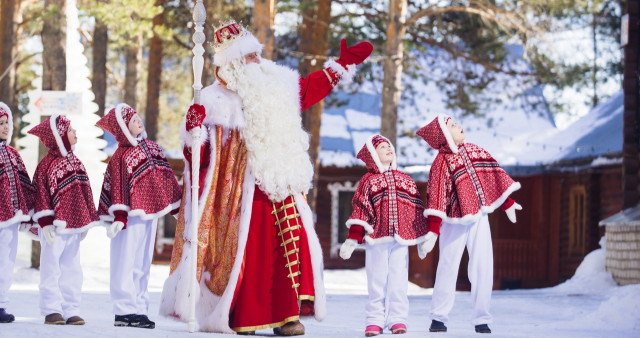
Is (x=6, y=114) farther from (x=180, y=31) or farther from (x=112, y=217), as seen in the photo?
(x=180, y=31)

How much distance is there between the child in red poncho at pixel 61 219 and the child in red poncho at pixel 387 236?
2005 mm

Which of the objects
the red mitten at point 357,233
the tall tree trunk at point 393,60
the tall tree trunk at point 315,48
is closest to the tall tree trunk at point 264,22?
the tall tree trunk at point 393,60

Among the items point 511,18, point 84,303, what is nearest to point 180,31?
point 511,18

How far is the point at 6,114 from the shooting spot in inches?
310

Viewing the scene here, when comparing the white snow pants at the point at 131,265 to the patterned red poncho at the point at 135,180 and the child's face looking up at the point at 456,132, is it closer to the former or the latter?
the patterned red poncho at the point at 135,180

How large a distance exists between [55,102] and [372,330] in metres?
7.39

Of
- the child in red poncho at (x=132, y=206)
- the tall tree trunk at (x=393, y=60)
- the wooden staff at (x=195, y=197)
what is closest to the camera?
the wooden staff at (x=195, y=197)

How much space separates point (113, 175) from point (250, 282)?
1.34m

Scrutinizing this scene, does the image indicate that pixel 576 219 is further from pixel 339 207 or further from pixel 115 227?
pixel 115 227

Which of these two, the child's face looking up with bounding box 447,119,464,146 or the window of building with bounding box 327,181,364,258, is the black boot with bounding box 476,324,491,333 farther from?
the window of building with bounding box 327,181,364,258

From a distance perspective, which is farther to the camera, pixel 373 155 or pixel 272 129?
pixel 373 155

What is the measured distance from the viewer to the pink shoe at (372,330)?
24.8 ft

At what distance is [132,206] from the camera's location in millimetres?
7422

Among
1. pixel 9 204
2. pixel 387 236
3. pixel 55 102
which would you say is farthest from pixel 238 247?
pixel 55 102
